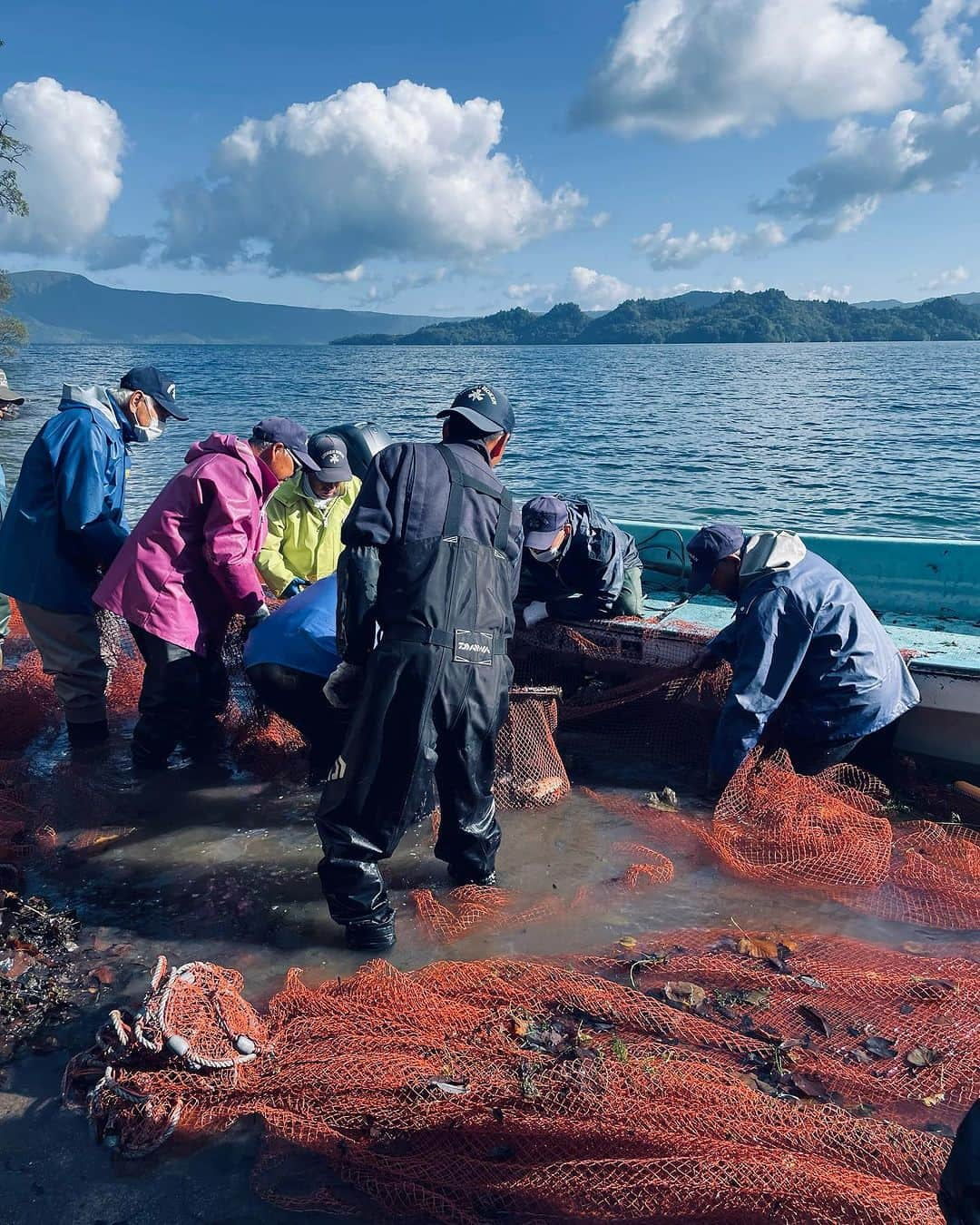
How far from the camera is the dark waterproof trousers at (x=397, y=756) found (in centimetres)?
345

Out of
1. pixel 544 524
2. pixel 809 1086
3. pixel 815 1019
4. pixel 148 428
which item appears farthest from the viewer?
pixel 544 524

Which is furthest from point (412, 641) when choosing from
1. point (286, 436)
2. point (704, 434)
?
point (704, 434)

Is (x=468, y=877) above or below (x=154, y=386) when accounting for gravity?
below

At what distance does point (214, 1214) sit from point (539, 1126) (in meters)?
0.94

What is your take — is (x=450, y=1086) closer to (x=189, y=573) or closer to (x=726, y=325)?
(x=189, y=573)

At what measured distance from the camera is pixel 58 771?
5398mm

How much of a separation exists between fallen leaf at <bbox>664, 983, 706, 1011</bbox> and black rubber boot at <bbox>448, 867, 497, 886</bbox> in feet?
3.51

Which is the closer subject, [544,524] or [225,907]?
[225,907]

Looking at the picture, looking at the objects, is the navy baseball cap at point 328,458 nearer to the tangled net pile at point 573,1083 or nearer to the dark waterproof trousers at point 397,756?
the dark waterproof trousers at point 397,756

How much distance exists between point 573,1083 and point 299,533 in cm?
428

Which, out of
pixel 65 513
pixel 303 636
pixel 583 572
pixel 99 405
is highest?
pixel 99 405

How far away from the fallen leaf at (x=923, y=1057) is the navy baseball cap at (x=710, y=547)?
8.47ft

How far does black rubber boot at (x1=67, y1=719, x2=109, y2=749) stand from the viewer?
5.78 m

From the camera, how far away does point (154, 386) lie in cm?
564
